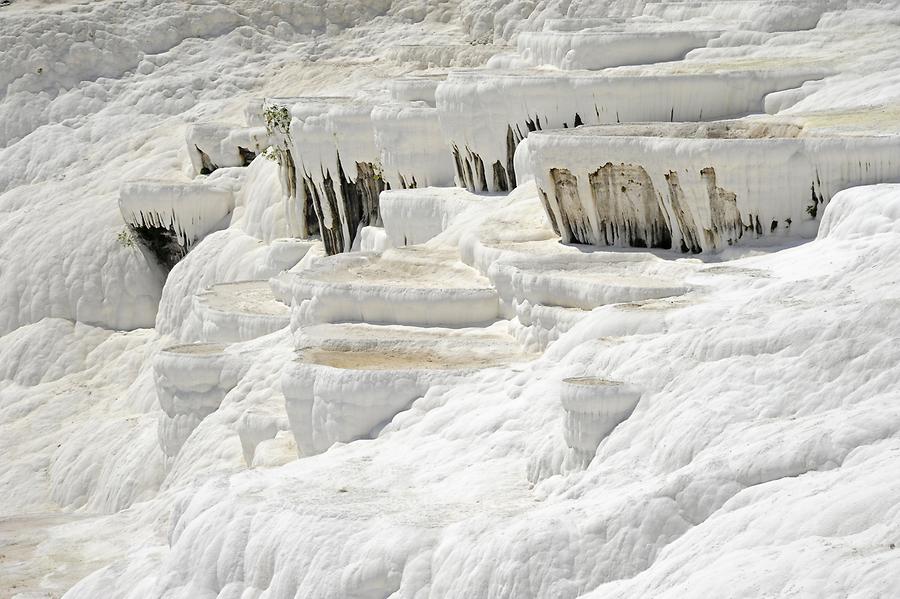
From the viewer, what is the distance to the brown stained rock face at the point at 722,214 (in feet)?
56.4

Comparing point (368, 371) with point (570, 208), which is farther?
point (570, 208)

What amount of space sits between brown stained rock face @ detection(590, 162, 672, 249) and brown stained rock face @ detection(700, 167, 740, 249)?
0.74 metres

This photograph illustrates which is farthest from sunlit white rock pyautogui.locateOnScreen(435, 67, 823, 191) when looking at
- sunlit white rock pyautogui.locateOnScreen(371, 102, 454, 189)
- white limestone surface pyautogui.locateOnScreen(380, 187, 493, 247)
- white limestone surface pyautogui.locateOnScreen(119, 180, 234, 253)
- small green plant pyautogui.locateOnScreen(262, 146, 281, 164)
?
white limestone surface pyautogui.locateOnScreen(119, 180, 234, 253)

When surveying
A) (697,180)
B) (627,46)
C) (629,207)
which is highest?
(627,46)

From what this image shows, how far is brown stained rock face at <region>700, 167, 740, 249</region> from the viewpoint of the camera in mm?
17188

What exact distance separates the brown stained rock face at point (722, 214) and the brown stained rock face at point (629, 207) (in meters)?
0.74

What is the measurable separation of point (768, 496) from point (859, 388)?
1.55 m

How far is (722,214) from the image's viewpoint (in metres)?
17.3

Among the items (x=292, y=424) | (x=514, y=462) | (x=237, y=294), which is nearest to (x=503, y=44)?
(x=237, y=294)

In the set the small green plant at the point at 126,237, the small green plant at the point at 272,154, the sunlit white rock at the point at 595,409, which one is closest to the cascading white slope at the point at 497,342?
the sunlit white rock at the point at 595,409

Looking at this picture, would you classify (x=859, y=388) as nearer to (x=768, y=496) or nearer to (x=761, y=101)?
(x=768, y=496)

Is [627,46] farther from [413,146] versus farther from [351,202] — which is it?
[351,202]

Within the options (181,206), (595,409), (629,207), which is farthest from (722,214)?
(181,206)

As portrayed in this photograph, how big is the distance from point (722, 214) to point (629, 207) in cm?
140
